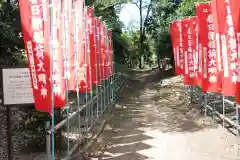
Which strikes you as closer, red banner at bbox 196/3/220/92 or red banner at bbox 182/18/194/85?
red banner at bbox 196/3/220/92

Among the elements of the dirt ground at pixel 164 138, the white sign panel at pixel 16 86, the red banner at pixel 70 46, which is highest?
the red banner at pixel 70 46

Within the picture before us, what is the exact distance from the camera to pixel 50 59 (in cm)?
494

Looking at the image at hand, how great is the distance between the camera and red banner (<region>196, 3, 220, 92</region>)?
30.9 feet

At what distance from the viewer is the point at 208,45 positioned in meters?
9.66

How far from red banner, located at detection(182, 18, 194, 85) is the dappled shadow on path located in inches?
56.7

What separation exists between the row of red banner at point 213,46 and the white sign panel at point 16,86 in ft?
11.1

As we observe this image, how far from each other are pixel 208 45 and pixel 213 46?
6.4 inches

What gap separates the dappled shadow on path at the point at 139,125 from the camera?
26.6 ft

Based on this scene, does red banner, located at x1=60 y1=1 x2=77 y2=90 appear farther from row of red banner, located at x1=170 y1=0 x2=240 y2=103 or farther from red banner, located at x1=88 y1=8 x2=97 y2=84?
row of red banner, located at x1=170 y1=0 x2=240 y2=103

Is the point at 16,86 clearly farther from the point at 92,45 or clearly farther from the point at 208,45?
the point at 208,45

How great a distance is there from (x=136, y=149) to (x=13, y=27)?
4.28 meters

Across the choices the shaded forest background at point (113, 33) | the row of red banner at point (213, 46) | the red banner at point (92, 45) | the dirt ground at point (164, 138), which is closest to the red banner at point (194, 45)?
the row of red banner at point (213, 46)

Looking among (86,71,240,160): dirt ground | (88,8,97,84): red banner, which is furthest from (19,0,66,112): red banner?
(88,8,97,84): red banner

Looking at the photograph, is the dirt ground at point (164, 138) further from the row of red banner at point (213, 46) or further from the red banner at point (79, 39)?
the red banner at point (79, 39)
